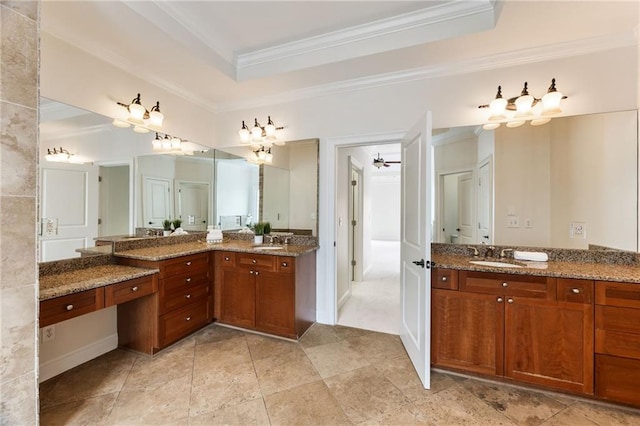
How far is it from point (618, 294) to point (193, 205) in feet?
12.6

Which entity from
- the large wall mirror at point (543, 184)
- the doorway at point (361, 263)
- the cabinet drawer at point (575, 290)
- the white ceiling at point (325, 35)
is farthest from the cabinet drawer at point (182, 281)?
the cabinet drawer at point (575, 290)

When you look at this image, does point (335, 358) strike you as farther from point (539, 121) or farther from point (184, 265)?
point (539, 121)

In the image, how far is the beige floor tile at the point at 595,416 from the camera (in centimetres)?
161

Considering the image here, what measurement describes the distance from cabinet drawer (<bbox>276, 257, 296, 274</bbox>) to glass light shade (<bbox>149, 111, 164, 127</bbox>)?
74.2 inches

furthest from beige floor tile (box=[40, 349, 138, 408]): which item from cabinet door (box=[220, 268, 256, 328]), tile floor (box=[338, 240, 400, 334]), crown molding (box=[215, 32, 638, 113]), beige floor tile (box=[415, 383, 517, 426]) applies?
crown molding (box=[215, 32, 638, 113])

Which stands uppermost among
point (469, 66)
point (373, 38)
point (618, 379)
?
point (373, 38)

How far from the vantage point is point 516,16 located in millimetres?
1900

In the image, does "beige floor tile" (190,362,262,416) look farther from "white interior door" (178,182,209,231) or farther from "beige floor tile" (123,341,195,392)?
"white interior door" (178,182,209,231)

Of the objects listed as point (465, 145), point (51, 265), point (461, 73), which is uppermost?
point (461, 73)

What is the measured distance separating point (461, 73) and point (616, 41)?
1.09m

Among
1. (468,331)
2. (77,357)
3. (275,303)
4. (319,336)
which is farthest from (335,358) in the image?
(77,357)

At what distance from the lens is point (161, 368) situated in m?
2.14

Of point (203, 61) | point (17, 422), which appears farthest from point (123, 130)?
point (17, 422)

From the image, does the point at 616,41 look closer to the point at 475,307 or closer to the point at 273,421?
the point at 475,307
